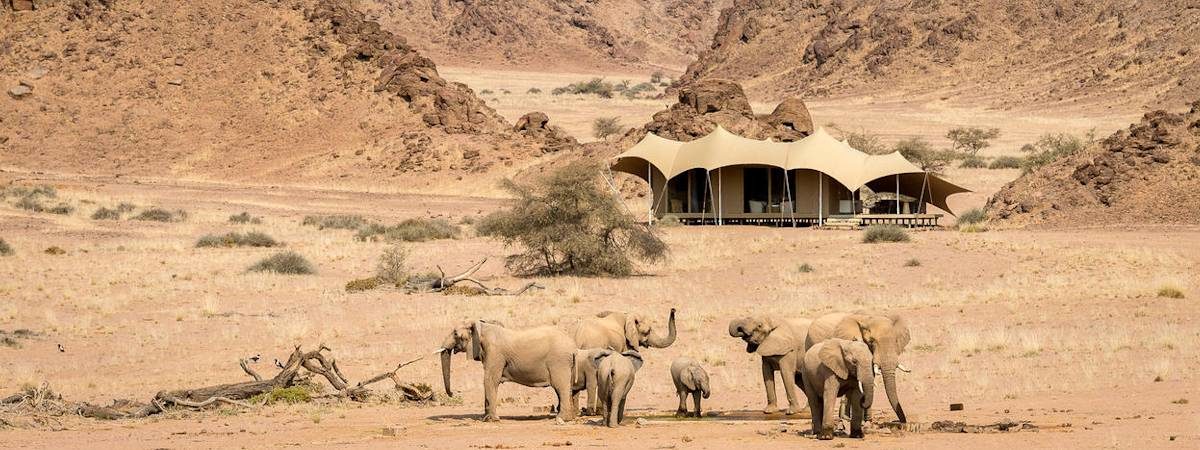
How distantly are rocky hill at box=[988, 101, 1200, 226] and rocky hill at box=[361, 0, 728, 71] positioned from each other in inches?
3429

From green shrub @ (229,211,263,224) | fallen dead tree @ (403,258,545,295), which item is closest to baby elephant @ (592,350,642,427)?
fallen dead tree @ (403,258,545,295)

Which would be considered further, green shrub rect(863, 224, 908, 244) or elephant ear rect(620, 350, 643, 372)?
green shrub rect(863, 224, 908, 244)

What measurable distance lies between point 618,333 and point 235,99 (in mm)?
49001

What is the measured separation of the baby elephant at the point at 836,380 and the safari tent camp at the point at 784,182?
28.7 m

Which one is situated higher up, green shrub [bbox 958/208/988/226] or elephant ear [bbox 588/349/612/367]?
green shrub [bbox 958/208/988/226]

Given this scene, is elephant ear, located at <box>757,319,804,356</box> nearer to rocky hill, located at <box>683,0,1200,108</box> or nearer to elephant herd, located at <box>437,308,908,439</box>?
elephant herd, located at <box>437,308,908,439</box>

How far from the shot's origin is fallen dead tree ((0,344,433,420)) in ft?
43.6

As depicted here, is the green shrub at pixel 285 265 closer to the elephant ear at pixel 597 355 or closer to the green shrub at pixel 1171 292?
the green shrub at pixel 1171 292

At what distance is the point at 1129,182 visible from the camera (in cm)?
3650

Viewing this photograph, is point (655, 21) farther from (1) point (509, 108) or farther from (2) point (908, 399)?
(2) point (908, 399)

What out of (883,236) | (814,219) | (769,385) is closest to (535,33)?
(814,219)

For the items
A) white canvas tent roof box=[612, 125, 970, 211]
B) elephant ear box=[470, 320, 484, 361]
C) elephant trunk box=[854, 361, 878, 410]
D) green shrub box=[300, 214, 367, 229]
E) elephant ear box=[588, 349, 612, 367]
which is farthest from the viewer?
green shrub box=[300, 214, 367, 229]

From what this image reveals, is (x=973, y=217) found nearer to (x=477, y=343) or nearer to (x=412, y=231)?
(x=412, y=231)

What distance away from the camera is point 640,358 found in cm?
1227
